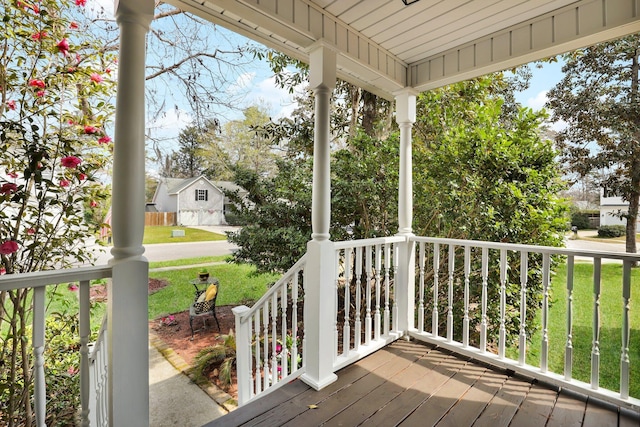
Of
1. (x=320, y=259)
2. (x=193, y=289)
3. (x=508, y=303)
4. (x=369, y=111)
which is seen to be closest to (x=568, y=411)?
(x=508, y=303)

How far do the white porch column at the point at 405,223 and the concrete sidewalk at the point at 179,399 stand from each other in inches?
87.9

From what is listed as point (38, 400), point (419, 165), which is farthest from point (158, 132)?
point (38, 400)

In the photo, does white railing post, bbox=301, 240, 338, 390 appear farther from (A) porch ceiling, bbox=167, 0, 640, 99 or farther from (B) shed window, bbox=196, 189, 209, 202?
(B) shed window, bbox=196, 189, 209, 202

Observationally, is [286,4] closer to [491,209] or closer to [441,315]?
[491,209]

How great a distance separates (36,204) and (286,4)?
2197 millimetres

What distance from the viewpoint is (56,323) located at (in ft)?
8.38

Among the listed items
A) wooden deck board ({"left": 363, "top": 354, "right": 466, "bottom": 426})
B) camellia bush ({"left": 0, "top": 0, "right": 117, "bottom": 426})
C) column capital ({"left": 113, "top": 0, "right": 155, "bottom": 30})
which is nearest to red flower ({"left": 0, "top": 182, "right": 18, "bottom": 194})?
camellia bush ({"left": 0, "top": 0, "right": 117, "bottom": 426})

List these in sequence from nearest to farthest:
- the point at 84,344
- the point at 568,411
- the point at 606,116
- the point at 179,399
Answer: the point at 84,344, the point at 568,411, the point at 179,399, the point at 606,116

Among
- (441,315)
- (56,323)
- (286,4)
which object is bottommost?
(441,315)

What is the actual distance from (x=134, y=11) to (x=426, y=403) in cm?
266

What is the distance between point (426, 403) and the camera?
1.95 metres

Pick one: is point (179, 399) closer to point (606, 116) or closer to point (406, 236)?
point (406, 236)

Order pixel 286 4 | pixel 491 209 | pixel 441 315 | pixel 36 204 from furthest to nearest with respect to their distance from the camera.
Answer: pixel 441 315, pixel 491 209, pixel 36 204, pixel 286 4

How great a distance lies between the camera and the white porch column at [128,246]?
1324 mm
